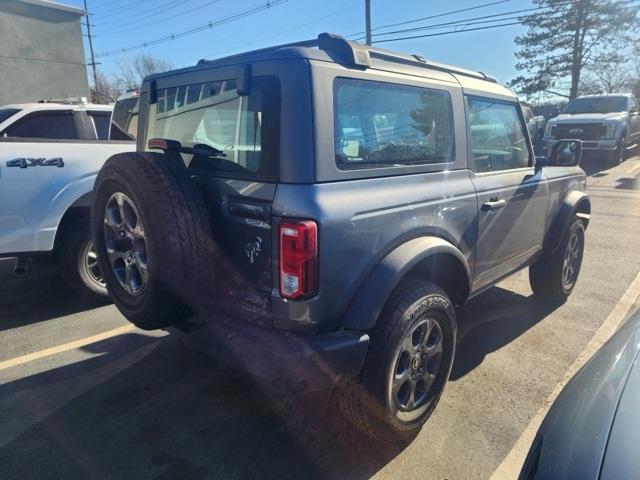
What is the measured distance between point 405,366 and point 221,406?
121 cm

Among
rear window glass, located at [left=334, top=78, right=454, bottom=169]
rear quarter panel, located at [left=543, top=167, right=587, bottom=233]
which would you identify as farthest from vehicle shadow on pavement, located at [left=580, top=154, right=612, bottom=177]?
rear window glass, located at [left=334, top=78, right=454, bottom=169]

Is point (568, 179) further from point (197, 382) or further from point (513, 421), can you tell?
point (197, 382)

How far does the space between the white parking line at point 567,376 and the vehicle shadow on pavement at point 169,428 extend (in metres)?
0.61

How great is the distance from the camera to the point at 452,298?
3.18 m

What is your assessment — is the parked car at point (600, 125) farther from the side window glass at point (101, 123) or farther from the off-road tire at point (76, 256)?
the off-road tire at point (76, 256)

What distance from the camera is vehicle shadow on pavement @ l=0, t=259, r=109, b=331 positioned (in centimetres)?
441

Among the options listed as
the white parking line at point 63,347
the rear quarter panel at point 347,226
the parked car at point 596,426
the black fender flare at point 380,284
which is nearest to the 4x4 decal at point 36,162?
the white parking line at point 63,347

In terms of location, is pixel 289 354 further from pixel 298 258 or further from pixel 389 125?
pixel 389 125

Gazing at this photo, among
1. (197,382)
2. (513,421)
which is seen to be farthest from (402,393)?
(197,382)

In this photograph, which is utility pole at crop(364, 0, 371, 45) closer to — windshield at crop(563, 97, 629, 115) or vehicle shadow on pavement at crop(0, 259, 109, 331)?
windshield at crop(563, 97, 629, 115)

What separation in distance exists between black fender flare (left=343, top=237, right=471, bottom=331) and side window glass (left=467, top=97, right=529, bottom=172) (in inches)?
40.3

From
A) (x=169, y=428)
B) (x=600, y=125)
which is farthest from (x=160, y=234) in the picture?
(x=600, y=125)

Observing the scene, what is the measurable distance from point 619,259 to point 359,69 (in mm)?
5212

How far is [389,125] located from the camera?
8.54 ft
